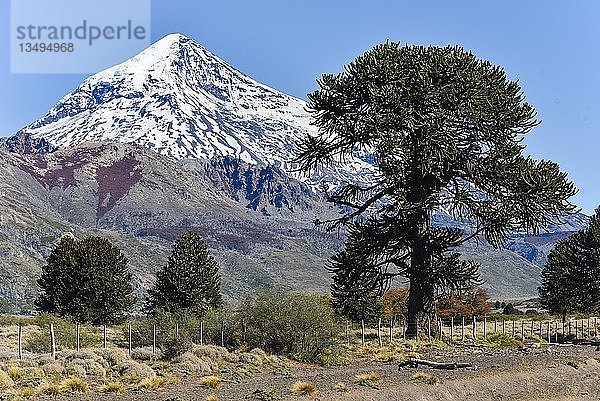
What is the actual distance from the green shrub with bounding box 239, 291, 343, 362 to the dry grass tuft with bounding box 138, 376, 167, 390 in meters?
8.07

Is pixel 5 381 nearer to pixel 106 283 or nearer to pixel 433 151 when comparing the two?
pixel 433 151

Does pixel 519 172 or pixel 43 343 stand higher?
pixel 519 172

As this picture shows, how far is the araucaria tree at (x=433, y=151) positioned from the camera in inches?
1040

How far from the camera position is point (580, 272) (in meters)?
57.6

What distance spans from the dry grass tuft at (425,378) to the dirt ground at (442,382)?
0.13 m

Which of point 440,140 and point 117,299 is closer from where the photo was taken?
point 440,140

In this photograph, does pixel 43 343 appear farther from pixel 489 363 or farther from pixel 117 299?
pixel 117 299

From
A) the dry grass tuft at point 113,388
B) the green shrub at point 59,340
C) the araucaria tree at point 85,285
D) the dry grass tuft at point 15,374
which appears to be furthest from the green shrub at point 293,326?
the araucaria tree at point 85,285

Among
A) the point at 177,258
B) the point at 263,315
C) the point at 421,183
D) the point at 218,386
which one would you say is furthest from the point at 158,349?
the point at 177,258

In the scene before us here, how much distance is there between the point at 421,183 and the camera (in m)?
28.4

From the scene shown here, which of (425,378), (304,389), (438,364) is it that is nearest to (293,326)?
(438,364)

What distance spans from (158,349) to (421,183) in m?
12.6

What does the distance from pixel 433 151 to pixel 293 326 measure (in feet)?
27.9

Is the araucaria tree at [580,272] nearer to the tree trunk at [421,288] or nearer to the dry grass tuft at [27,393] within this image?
the tree trunk at [421,288]
